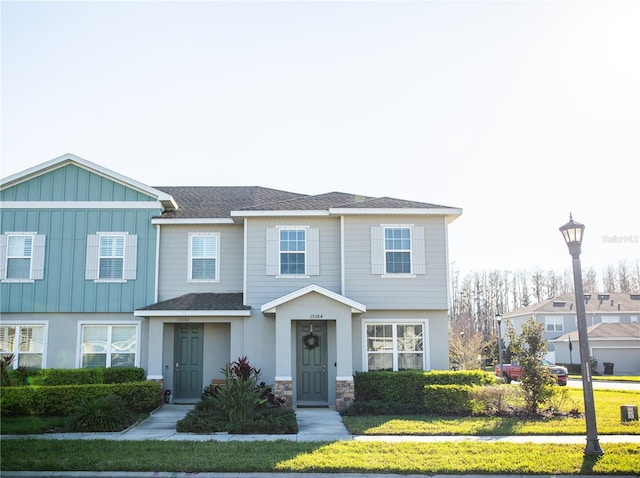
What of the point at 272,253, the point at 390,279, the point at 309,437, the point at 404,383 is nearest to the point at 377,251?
the point at 390,279

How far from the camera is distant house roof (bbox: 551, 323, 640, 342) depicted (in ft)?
141

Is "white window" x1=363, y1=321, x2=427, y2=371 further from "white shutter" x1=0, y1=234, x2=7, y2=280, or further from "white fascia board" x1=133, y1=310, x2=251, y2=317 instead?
"white shutter" x1=0, y1=234, x2=7, y2=280

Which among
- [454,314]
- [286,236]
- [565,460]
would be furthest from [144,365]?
[454,314]

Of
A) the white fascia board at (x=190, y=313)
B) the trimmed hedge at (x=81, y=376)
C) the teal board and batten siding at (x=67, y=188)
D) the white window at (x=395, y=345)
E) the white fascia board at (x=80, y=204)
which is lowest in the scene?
the trimmed hedge at (x=81, y=376)

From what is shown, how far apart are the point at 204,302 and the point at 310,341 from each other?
11.3 feet

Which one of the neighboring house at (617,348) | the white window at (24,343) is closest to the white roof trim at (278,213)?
the white window at (24,343)

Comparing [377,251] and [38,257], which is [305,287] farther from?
[38,257]

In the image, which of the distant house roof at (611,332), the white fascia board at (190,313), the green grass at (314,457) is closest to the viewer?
the green grass at (314,457)

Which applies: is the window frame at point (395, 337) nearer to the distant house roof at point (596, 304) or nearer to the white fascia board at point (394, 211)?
the white fascia board at point (394, 211)

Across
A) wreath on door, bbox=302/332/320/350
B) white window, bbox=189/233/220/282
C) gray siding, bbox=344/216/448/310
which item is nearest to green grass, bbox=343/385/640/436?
wreath on door, bbox=302/332/320/350

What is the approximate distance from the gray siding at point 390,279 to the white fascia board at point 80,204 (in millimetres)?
6428

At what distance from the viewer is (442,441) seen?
478 inches

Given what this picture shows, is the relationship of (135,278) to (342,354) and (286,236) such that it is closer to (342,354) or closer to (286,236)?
(286,236)

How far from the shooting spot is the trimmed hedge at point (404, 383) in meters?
16.6
